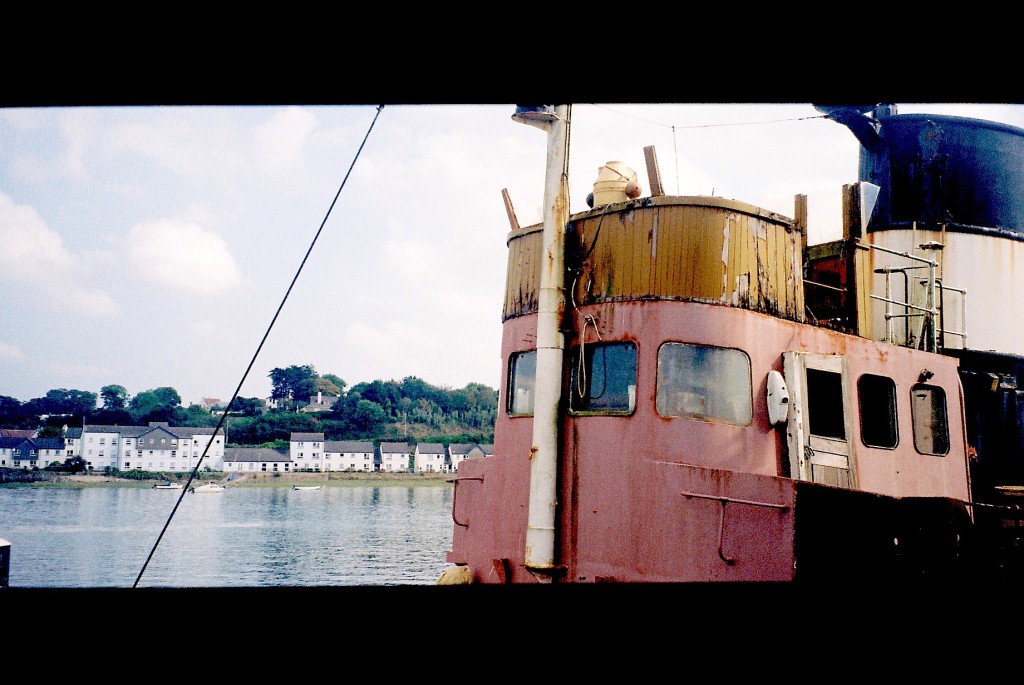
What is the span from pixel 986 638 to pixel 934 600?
20cm

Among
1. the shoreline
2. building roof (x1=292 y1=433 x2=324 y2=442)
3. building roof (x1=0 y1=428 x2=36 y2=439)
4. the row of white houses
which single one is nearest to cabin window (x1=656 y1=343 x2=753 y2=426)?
the shoreline

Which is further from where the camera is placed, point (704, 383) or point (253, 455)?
point (253, 455)

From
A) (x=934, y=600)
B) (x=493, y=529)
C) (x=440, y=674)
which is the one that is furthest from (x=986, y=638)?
(x=493, y=529)

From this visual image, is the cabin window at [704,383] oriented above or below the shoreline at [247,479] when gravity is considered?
above

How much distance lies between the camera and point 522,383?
26.6ft

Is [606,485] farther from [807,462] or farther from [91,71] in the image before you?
[91,71]

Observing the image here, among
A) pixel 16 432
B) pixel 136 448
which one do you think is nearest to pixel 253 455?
pixel 136 448

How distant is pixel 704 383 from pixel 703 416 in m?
0.29

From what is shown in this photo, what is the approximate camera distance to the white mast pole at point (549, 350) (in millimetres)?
7117

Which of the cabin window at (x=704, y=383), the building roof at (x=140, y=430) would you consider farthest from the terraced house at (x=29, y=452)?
the cabin window at (x=704, y=383)

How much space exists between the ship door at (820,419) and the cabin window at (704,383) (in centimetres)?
44

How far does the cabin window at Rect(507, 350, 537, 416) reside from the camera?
7949 millimetres

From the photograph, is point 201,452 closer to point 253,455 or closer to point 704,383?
point 253,455

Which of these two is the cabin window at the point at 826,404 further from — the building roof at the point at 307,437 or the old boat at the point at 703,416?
the building roof at the point at 307,437
